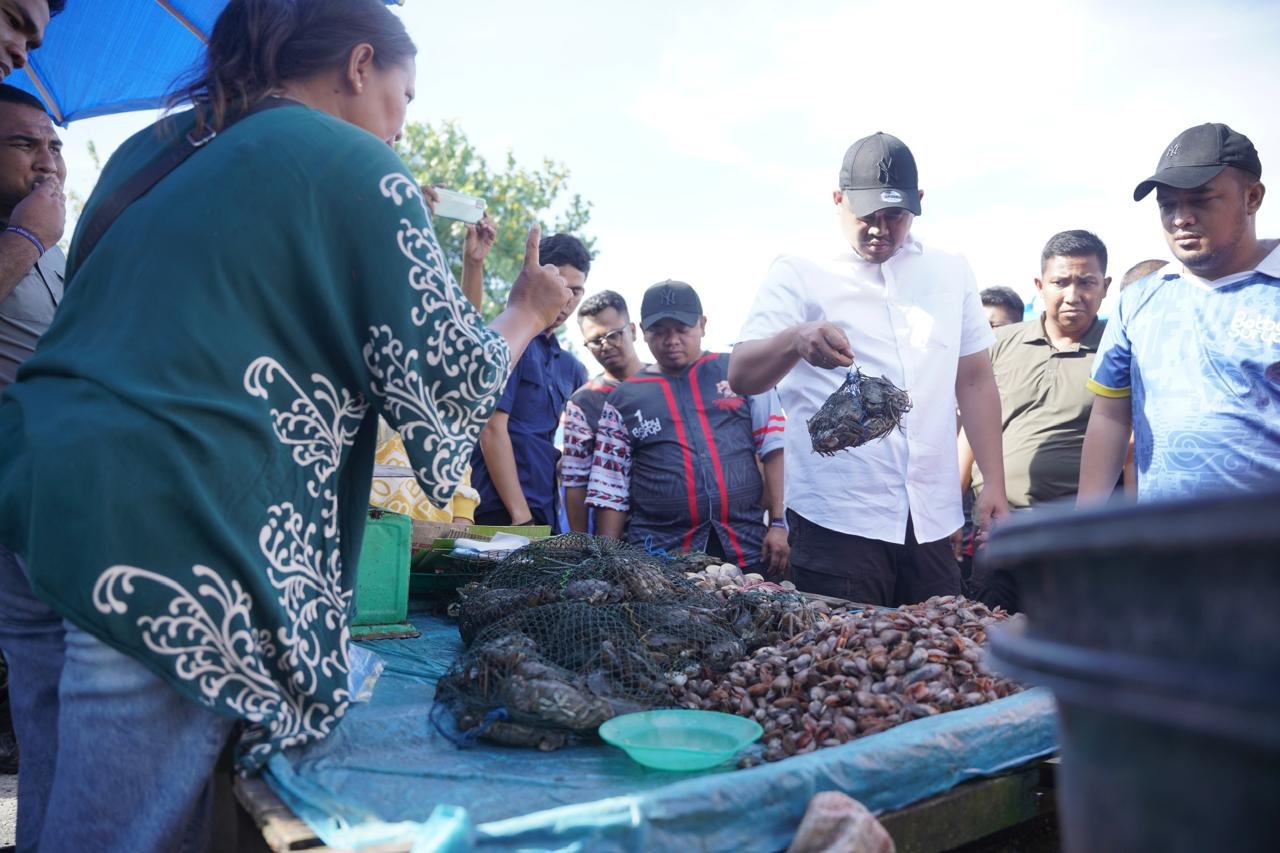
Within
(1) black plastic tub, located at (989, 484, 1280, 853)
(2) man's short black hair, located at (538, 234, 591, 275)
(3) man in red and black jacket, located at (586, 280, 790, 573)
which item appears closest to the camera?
(1) black plastic tub, located at (989, 484, 1280, 853)

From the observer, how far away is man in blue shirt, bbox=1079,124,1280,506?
2881 mm

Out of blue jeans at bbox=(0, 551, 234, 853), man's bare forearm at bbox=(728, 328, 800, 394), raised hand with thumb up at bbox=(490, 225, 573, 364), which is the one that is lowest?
blue jeans at bbox=(0, 551, 234, 853)

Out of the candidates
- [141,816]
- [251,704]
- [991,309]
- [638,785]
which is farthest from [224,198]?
[991,309]

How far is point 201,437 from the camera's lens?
1.46 m

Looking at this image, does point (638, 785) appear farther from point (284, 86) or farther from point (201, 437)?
point (284, 86)

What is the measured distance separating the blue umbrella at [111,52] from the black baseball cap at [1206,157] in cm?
413

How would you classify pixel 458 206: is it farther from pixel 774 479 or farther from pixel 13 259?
pixel 774 479

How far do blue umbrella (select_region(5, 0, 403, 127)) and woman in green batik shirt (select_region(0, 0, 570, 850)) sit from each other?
293 centimetres

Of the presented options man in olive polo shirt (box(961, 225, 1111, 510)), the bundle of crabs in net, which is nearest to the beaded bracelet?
the bundle of crabs in net

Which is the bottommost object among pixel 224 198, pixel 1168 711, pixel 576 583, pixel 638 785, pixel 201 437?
pixel 638 785

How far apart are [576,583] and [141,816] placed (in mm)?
1335

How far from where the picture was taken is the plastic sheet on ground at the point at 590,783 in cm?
136

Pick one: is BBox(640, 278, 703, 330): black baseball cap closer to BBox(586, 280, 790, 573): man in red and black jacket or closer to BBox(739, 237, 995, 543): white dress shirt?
BBox(586, 280, 790, 573): man in red and black jacket

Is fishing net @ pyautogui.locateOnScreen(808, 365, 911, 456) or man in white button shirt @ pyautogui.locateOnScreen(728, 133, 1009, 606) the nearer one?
fishing net @ pyautogui.locateOnScreen(808, 365, 911, 456)
